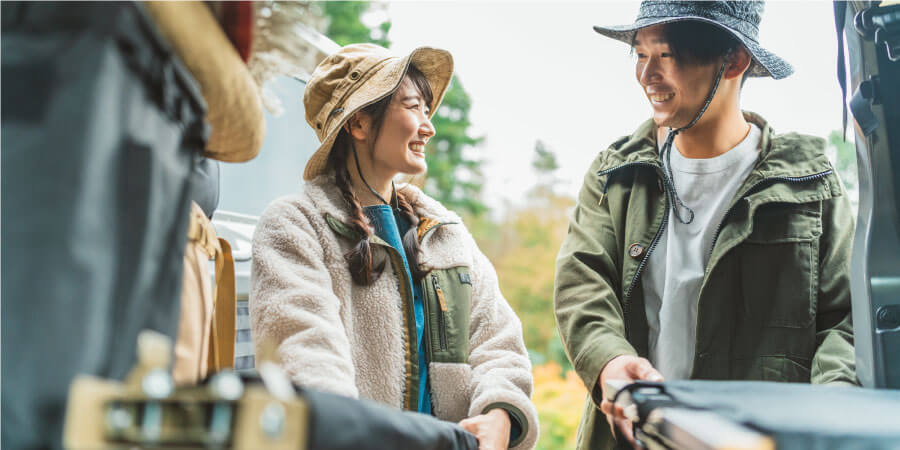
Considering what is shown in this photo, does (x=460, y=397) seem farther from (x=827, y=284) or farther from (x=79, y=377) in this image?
(x=79, y=377)

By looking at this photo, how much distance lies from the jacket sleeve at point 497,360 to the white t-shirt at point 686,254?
16.7 inches

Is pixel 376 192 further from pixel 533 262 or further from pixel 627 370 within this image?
pixel 533 262

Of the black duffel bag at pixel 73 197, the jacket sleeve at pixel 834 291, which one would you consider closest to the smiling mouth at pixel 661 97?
the jacket sleeve at pixel 834 291

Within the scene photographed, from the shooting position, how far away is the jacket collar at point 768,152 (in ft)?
6.36

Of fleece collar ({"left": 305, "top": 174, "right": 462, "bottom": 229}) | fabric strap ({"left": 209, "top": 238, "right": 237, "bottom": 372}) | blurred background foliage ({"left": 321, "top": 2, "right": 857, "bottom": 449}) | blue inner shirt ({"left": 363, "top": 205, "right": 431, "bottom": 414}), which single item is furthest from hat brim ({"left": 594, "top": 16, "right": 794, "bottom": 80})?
blurred background foliage ({"left": 321, "top": 2, "right": 857, "bottom": 449})

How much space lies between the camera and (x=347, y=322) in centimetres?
169

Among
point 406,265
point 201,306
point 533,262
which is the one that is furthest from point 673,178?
point 533,262

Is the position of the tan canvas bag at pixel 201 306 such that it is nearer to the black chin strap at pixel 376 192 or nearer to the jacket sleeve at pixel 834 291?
the black chin strap at pixel 376 192

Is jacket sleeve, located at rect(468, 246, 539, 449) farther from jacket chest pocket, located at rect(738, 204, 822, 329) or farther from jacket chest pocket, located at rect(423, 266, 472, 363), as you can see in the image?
jacket chest pocket, located at rect(738, 204, 822, 329)

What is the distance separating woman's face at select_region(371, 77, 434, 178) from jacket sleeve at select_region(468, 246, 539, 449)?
348 mm

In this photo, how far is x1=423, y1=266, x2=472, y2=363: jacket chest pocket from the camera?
1807 mm

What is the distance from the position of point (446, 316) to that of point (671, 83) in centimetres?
95

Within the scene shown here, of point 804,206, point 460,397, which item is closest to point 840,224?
point 804,206

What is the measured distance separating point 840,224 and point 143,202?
1836 mm
